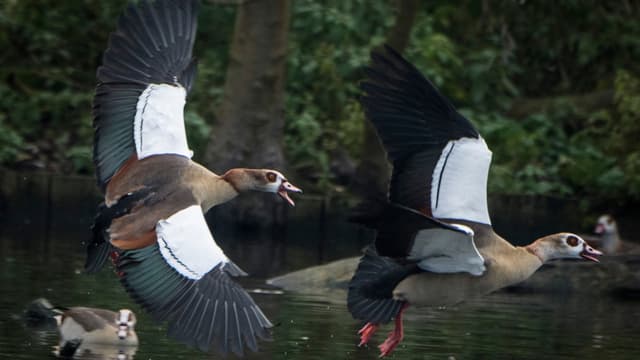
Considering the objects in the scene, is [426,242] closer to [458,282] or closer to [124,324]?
[458,282]

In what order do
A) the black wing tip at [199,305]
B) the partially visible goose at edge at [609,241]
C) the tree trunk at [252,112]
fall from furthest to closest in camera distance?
1. the tree trunk at [252,112]
2. the partially visible goose at edge at [609,241]
3. the black wing tip at [199,305]

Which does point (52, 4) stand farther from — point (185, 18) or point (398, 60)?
point (398, 60)

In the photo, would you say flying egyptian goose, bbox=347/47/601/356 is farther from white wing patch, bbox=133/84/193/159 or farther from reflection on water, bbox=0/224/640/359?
white wing patch, bbox=133/84/193/159

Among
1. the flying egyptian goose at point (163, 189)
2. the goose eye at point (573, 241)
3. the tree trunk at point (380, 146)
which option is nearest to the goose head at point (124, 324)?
the flying egyptian goose at point (163, 189)

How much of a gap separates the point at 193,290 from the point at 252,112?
7.21 meters

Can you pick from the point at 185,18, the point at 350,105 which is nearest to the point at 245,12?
the point at 350,105

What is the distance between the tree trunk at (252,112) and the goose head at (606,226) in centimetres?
294

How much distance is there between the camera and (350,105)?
16641 mm

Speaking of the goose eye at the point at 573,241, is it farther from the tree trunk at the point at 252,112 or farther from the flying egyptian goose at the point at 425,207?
the tree trunk at the point at 252,112

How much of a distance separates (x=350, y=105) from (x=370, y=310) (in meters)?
8.16

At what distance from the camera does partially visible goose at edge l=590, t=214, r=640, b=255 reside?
13.2 metres

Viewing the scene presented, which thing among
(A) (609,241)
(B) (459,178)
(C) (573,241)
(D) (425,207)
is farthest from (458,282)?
(A) (609,241)

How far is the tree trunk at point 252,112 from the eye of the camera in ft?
47.8

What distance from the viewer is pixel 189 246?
7.70m
